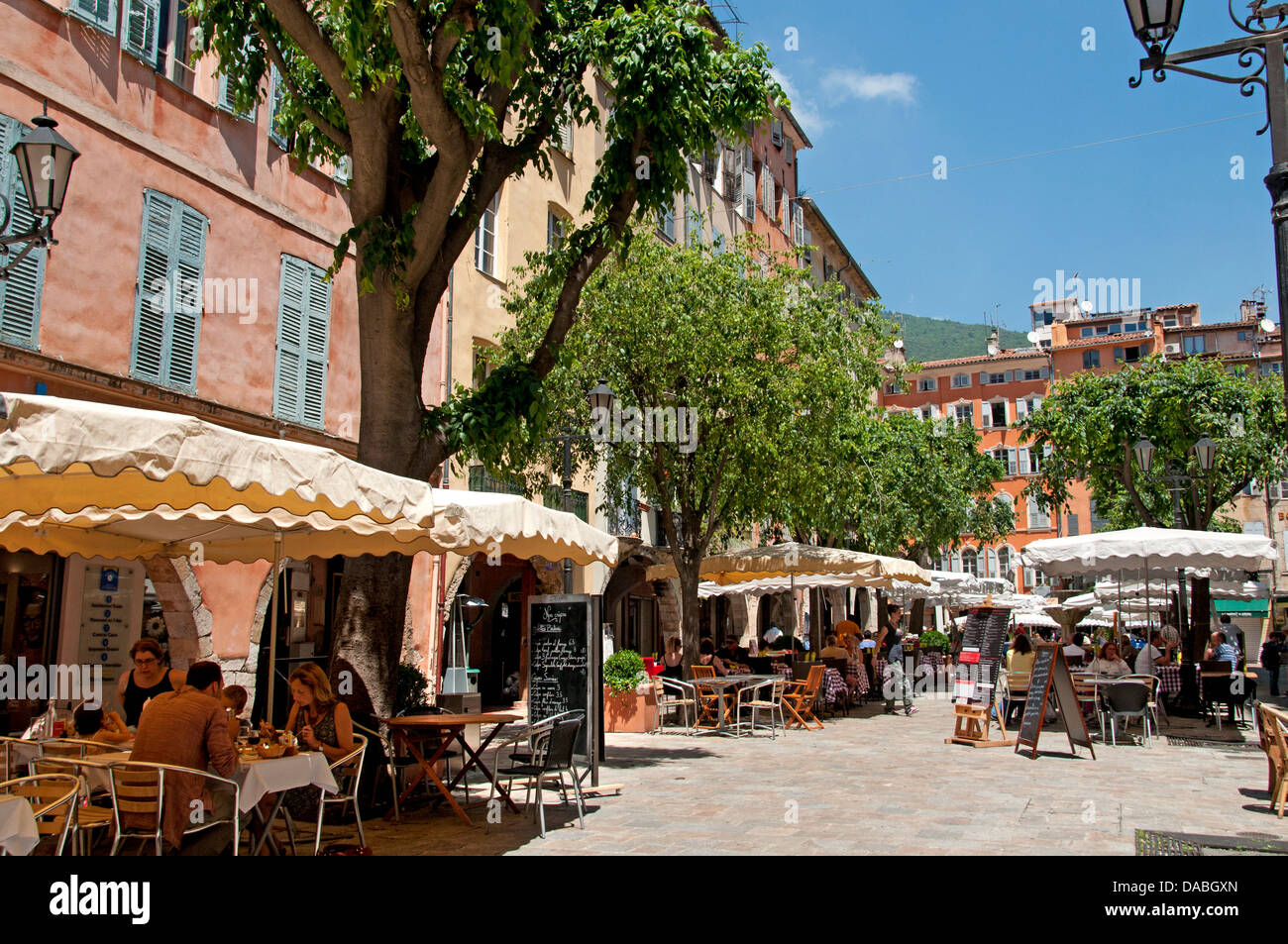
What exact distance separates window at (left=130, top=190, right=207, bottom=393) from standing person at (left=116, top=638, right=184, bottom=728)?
5024mm

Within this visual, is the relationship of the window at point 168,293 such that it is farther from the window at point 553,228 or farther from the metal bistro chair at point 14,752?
the window at point 553,228

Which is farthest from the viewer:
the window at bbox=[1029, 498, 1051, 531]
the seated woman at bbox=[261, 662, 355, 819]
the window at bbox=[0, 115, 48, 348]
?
the window at bbox=[1029, 498, 1051, 531]

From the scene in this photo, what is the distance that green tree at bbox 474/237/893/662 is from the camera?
15.3 metres

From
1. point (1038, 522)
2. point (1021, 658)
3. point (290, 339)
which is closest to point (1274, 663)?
point (1021, 658)

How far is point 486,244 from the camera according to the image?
20.0 m

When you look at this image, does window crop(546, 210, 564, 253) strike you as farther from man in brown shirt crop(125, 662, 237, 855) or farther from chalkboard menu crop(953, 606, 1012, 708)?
man in brown shirt crop(125, 662, 237, 855)

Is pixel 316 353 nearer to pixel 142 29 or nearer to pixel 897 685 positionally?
pixel 142 29

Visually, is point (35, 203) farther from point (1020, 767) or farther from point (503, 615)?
point (503, 615)

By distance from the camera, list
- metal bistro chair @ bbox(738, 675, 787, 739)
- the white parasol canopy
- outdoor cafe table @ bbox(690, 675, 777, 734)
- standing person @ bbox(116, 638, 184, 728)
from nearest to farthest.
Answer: standing person @ bbox(116, 638, 184, 728) < the white parasol canopy < metal bistro chair @ bbox(738, 675, 787, 739) < outdoor cafe table @ bbox(690, 675, 777, 734)

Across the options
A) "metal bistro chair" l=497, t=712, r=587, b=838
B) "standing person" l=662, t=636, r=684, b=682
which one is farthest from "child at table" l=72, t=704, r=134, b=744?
"standing person" l=662, t=636, r=684, b=682

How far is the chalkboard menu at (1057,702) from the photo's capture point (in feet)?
38.7

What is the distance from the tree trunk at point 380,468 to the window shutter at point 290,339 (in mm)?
5740

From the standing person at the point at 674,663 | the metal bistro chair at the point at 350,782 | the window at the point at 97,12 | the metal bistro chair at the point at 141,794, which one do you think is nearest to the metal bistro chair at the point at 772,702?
the standing person at the point at 674,663

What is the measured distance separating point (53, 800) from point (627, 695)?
9.92m
